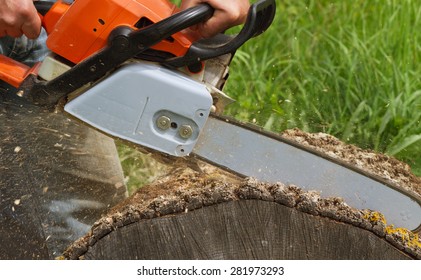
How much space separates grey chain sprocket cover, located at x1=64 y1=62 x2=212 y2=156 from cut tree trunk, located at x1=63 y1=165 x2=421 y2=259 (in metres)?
0.26

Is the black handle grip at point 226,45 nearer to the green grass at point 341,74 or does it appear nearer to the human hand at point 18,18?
the human hand at point 18,18

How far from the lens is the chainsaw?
268 cm

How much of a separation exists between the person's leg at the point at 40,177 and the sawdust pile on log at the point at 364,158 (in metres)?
0.79

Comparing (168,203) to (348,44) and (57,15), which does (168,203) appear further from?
(348,44)

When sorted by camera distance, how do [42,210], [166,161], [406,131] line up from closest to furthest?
[166,161], [42,210], [406,131]

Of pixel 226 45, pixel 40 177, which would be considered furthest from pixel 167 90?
pixel 40 177

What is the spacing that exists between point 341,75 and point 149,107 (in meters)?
2.40

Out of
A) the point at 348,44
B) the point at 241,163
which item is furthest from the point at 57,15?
the point at 348,44

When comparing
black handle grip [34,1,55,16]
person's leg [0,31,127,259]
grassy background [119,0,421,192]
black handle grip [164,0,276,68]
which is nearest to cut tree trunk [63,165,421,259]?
black handle grip [164,0,276,68]

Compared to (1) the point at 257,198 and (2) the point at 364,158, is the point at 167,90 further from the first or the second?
(2) the point at 364,158

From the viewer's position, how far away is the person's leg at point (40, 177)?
3.08 metres

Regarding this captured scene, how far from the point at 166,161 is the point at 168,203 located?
366 millimetres

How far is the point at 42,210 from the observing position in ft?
10.3

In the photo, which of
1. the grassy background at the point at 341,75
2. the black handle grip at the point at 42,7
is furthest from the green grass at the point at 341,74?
the black handle grip at the point at 42,7
